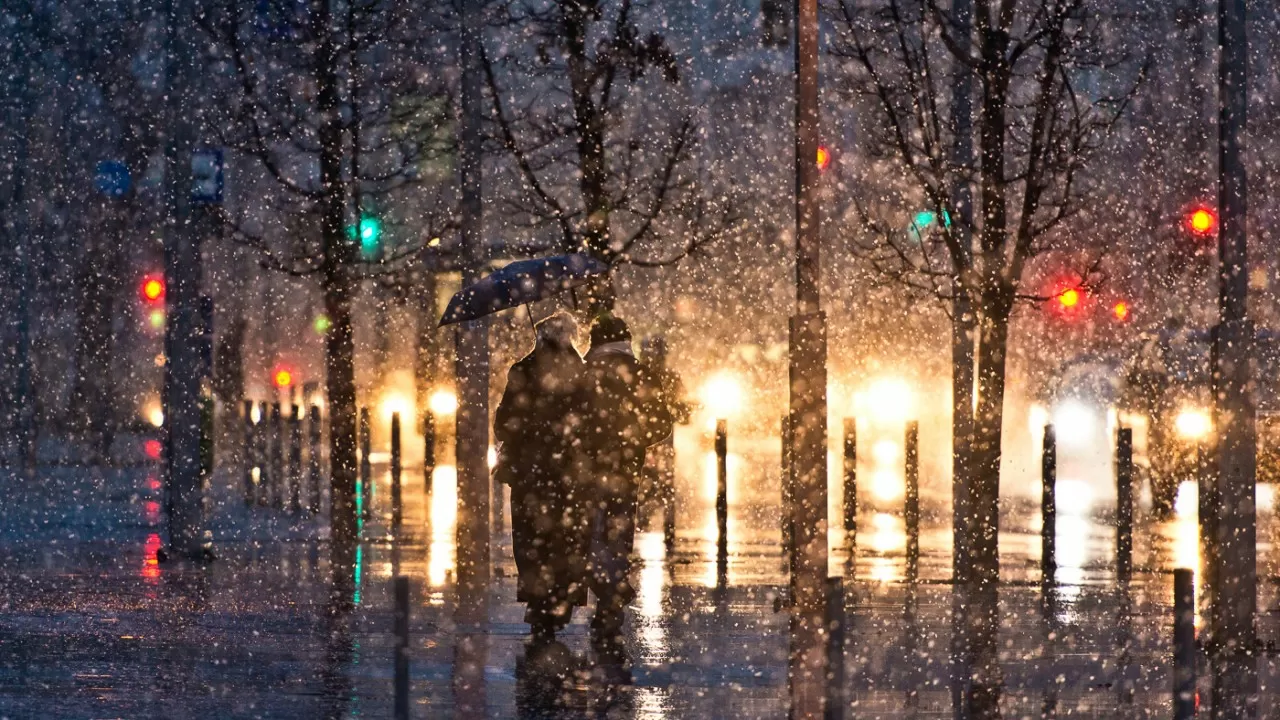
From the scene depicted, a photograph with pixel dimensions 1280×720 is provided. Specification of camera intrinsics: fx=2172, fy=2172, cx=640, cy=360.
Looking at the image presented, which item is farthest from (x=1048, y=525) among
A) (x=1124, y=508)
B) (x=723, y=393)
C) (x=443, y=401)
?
(x=723, y=393)

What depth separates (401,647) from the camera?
33.0ft

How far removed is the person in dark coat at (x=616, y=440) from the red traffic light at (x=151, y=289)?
7865mm

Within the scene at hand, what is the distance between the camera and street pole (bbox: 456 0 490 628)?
1475 centimetres

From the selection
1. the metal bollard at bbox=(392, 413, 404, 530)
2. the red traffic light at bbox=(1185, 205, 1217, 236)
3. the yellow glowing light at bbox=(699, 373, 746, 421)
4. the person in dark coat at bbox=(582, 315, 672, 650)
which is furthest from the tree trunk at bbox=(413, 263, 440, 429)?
the person in dark coat at bbox=(582, 315, 672, 650)

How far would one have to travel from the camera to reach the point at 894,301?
3859cm

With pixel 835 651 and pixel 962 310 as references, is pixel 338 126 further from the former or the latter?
pixel 835 651

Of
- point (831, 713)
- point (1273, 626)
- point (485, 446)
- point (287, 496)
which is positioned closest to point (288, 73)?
point (287, 496)

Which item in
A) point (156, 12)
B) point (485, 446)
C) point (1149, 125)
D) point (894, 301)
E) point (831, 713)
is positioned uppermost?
point (156, 12)

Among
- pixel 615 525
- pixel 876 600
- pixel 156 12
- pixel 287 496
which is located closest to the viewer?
pixel 615 525

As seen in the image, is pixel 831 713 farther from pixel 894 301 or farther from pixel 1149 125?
pixel 894 301

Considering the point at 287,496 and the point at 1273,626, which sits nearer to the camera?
the point at 1273,626

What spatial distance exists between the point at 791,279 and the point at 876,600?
24171 millimetres

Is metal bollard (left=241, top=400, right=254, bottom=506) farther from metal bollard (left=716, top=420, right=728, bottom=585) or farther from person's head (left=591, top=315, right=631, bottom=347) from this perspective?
person's head (left=591, top=315, right=631, bottom=347)

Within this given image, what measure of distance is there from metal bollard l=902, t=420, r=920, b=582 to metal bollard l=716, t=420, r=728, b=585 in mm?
1482
